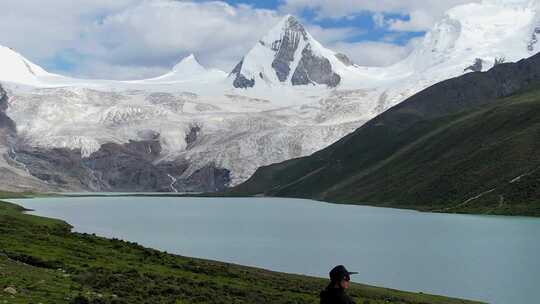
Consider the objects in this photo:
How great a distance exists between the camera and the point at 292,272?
6519 cm

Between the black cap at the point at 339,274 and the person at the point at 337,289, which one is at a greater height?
the black cap at the point at 339,274

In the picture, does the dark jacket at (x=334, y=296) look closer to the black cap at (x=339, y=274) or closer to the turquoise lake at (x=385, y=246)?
the black cap at (x=339, y=274)

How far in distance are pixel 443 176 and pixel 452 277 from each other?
126 metres

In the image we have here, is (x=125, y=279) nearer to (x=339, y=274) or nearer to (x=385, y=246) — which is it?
(x=339, y=274)

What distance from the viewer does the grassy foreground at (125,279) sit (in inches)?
1374

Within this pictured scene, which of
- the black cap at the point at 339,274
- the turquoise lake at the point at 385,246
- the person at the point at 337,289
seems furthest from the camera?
the turquoise lake at the point at 385,246

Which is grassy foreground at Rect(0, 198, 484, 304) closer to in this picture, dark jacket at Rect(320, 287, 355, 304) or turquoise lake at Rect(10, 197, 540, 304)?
turquoise lake at Rect(10, 197, 540, 304)

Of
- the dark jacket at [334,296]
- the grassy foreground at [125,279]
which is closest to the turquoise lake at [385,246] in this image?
the grassy foreground at [125,279]

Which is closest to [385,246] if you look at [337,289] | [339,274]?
[337,289]

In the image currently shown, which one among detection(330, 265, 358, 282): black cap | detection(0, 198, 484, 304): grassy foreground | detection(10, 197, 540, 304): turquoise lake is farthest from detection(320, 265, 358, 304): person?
detection(10, 197, 540, 304): turquoise lake

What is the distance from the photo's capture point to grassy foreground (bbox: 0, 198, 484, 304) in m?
34.9

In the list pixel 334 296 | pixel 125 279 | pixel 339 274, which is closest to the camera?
pixel 339 274

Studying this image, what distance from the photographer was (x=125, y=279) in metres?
41.7

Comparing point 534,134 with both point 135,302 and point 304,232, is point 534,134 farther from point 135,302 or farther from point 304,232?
point 135,302
